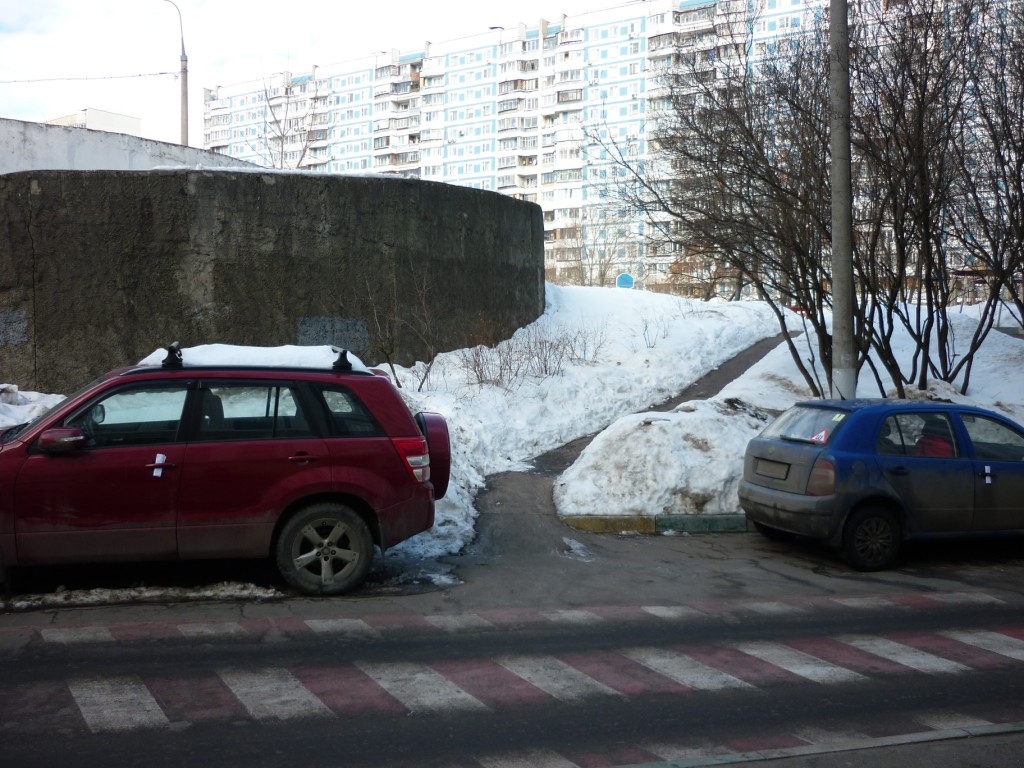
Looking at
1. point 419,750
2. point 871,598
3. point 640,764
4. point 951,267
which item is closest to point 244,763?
point 419,750

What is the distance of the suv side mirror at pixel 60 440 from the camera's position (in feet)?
21.6

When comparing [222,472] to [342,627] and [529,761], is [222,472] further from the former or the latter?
[529,761]

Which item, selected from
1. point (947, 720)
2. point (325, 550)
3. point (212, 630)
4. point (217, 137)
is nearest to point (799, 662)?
point (947, 720)

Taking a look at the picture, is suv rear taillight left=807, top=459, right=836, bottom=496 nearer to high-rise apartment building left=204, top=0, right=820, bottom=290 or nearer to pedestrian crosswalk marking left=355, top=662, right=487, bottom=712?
pedestrian crosswalk marking left=355, top=662, right=487, bottom=712

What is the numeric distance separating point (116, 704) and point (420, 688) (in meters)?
1.58

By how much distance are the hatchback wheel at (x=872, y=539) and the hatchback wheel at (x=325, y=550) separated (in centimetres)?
438

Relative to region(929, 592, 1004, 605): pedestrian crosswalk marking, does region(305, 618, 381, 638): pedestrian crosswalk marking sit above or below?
above

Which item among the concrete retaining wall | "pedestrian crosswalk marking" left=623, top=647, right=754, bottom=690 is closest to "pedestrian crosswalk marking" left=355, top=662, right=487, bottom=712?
"pedestrian crosswalk marking" left=623, top=647, right=754, bottom=690

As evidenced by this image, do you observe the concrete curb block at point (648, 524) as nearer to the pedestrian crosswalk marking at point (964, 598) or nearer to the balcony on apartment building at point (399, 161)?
the pedestrian crosswalk marking at point (964, 598)

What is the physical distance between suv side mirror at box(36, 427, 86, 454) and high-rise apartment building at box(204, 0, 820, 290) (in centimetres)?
6800

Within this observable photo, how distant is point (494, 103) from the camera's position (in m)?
98.9

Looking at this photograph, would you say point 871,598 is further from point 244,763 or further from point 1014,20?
point 1014,20

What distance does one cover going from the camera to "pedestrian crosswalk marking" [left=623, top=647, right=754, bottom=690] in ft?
17.7

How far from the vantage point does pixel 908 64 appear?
1283 cm
